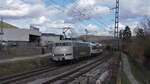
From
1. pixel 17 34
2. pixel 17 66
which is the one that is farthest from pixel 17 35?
pixel 17 66

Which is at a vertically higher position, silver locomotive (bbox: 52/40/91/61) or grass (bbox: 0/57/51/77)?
silver locomotive (bbox: 52/40/91/61)

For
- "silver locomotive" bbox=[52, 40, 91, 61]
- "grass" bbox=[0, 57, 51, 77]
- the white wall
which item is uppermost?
the white wall

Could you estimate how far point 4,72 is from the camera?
68.9 feet

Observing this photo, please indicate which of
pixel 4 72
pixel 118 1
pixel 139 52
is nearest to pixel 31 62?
pixel 4 72

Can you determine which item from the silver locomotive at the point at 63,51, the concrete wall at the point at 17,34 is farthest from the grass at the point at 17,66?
the concrete wall at the point at 17,34

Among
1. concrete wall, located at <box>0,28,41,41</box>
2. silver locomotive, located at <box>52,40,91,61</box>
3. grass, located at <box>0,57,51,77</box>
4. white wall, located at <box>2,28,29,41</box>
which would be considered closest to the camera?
grass, located at <box>0,57,51,77</box>

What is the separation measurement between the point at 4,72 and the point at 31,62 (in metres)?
6.53

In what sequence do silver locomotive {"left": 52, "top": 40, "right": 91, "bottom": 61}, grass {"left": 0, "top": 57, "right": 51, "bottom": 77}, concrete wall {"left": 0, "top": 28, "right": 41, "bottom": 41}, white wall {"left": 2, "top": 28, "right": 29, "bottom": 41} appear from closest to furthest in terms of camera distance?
grass {"left": 0, "top": 57, "right": 51, "bottom": 77}, silver locomotive {"left": 52, "top": 40, "right": 91, "bottom": 61}, concrete wall {"left": 0, "top": 28, "right": 41, "bottom": 41}, white wall {"left": 2, "top": 28, "right": 29, "bottom": 41}

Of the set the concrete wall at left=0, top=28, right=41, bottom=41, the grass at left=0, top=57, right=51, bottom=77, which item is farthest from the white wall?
the grass at left=0, top=57, right=51, bottom=77

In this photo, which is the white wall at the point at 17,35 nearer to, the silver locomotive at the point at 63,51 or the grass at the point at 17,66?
the grass at the point at 17,66

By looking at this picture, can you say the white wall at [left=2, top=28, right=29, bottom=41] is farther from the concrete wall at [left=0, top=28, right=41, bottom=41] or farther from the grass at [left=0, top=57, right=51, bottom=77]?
the grass at [left=0, top=57, right=51, bottom=77]

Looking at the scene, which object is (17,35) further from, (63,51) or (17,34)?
(63,51)

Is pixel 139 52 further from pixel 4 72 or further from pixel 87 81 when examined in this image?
pixel 87 81

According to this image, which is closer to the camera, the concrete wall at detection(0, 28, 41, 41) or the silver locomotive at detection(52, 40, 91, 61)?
the silver locomotive at detection(52, 40, 91, 61)
